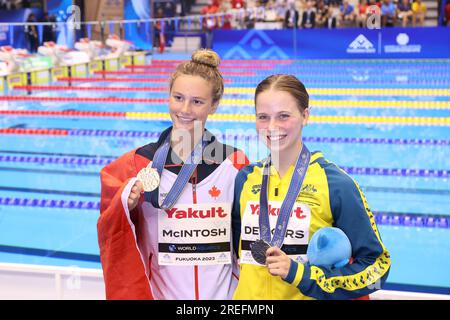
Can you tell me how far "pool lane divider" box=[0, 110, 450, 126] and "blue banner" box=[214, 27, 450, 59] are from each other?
6.16 metres

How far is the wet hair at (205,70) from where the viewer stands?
1866mm

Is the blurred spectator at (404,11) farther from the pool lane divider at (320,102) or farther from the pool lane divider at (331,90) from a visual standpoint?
the pool lane divider at (320,102)

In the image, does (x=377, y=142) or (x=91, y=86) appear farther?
(x=91, y=86)

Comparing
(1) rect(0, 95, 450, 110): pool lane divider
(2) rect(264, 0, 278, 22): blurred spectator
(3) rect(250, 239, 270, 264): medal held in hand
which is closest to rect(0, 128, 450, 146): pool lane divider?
(1) rect(0, 95, 450, 110): pool lane divider

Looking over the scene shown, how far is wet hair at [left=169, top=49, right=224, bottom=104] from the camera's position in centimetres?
187

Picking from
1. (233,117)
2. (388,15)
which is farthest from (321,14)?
(233,117)

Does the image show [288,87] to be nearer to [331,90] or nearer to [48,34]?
[331,90]

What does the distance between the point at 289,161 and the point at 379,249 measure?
35 cm

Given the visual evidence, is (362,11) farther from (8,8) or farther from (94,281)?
(94,281)

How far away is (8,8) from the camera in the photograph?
1750 cm

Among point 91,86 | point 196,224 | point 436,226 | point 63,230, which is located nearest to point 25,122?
point 91,86

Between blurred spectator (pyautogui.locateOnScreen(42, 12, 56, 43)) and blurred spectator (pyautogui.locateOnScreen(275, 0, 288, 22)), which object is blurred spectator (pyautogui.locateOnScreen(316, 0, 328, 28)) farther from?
blurred spectator (pyautogui.locateOnScreen(42, 12, 56, 43))

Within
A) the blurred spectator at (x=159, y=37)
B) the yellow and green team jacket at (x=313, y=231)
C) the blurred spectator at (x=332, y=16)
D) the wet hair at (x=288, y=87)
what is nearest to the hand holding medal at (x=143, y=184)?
the yellow and green team jacket at (x=313, y=231)

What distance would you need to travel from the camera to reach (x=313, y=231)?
1688 millimetres
